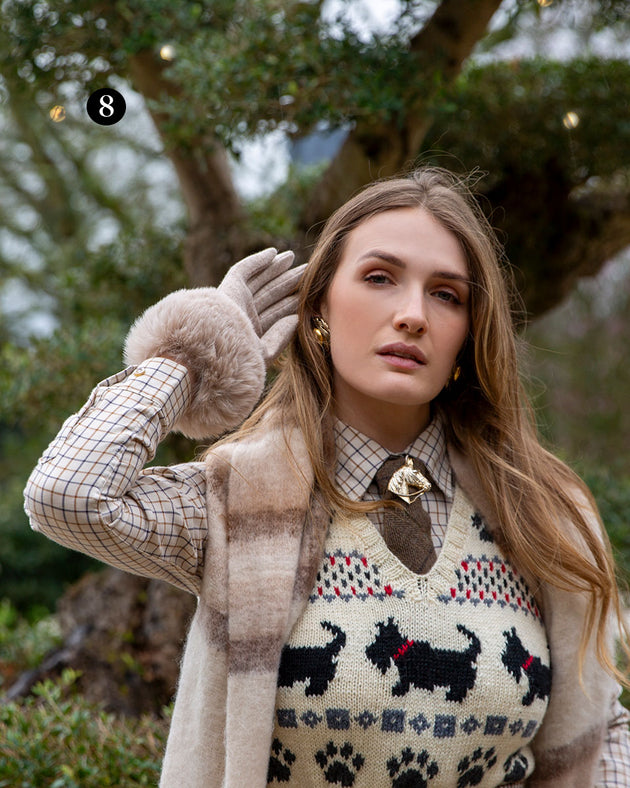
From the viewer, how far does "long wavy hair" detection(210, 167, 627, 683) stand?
1.89 m

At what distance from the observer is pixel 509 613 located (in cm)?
184

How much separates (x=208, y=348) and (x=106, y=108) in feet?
3.51

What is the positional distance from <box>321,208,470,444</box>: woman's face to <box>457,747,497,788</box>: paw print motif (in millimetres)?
712

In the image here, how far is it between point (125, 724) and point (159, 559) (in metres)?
1.53

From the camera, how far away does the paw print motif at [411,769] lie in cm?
168

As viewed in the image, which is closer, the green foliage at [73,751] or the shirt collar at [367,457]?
the shirt collar at [367,457]

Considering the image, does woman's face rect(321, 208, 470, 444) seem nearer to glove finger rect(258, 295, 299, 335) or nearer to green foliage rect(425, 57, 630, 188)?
glove finger rect(258, 295, 299, 335)

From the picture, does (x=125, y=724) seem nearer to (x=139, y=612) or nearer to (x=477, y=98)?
(x=139, y=612)

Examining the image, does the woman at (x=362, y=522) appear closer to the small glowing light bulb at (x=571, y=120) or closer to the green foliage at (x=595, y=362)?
the small glowing light bulb at (x=571, y=120)

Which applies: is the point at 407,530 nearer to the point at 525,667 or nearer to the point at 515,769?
the point at 525,667

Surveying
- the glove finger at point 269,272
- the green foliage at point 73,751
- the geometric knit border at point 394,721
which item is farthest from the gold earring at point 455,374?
the green foliage at point 73,751

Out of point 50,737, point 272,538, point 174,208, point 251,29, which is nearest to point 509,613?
point 272,538

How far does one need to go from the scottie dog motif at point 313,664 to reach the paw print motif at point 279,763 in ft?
0.45

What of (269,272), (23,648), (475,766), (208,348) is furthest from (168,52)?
(23,648)
